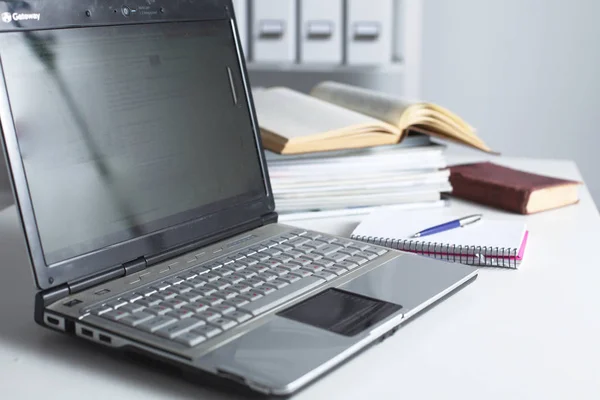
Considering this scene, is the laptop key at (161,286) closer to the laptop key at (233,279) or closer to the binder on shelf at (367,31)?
the laptop key at (233,279)

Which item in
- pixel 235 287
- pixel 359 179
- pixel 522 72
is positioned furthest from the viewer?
pixel 522 72

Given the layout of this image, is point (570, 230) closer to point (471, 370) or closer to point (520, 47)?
point (471, 370)

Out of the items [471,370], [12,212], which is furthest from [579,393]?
[12,212]

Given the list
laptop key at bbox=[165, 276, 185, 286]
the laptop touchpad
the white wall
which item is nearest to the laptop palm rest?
the laptop touchpad

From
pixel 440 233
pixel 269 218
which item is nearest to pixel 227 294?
pixel 269 218

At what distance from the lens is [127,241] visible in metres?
0.70

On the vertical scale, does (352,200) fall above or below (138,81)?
below

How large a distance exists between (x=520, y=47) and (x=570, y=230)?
1118 mm

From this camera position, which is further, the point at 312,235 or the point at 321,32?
the point at 321,32

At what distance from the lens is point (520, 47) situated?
1994mm

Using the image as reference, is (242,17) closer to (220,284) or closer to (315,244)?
(315,244)

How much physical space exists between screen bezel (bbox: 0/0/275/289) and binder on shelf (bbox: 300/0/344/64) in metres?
0.71

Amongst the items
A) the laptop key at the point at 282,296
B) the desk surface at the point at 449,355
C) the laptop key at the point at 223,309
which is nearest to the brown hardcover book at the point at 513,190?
the desk surface at the point at 449,355

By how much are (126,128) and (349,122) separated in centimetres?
38
